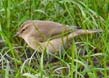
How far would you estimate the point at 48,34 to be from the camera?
16.3ft

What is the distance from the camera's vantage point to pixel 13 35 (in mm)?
5422

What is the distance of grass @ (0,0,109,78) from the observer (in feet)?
15.0

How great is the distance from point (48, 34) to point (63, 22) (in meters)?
0.66

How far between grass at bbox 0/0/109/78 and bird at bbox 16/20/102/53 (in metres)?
0.09

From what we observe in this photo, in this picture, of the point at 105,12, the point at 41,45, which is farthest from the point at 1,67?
the point at 105,12

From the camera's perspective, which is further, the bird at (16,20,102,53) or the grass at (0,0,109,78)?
the bird at (16,20,102,53)

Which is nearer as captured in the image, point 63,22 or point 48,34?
point 48,34

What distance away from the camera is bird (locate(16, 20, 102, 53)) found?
188 inches

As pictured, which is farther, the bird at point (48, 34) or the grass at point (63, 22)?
the bird at point (48, 34)

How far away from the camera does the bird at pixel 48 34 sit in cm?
478

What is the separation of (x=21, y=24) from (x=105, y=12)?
2.95ft

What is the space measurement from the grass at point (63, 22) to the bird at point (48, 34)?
9cm

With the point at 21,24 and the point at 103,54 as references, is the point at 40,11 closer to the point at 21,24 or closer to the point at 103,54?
the point at 21,24

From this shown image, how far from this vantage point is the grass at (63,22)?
15.0ft
